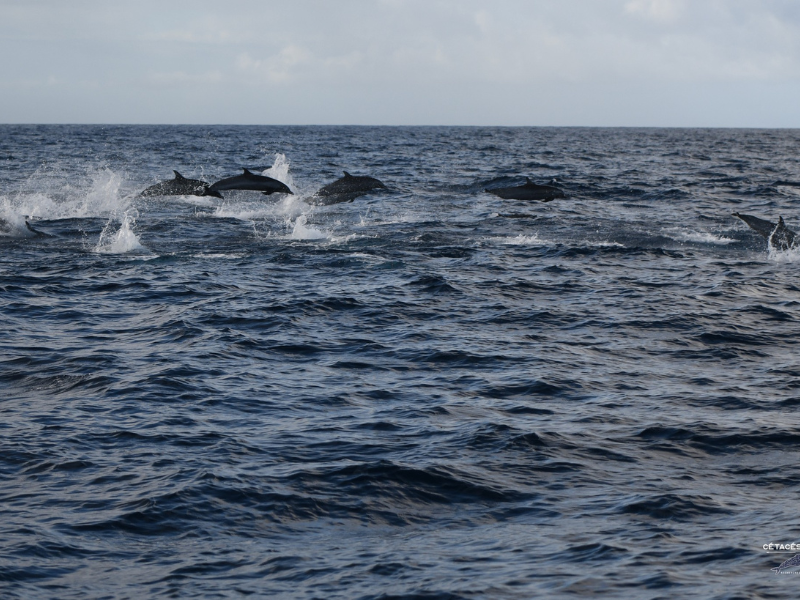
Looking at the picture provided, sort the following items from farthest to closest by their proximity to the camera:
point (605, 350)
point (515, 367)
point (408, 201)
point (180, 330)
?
point (408, 201)
point (180, 330)
point (605, 350)
point (515, 367)

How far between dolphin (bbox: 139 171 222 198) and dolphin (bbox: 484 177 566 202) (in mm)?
8224

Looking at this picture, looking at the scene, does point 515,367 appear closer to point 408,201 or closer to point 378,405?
point 378,405

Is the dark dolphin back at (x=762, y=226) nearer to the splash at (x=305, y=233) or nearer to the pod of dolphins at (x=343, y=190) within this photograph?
the pod of dolphins at (x=343, y=190)

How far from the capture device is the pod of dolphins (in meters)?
22.5

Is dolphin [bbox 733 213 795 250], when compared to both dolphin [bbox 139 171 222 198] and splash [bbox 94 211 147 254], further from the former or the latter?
splash [bbox 94 211 147 254]

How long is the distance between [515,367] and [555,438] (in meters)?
2.89

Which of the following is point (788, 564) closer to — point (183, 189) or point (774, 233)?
point (774, 233)

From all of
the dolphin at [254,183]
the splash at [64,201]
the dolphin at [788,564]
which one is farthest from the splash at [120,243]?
the dolphin at [788,564]

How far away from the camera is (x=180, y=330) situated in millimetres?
14750

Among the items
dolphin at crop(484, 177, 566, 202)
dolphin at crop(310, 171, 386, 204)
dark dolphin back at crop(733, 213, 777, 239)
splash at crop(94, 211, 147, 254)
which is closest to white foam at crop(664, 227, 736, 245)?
dark dolphin back at crop(733, 213, 777, 239)

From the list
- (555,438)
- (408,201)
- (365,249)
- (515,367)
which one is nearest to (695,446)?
(555,438)

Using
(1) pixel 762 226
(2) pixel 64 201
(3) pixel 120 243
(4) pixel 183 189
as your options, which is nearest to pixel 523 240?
(1) pixel 762 226

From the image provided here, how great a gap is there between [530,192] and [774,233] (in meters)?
7.08

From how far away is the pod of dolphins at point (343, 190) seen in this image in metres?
22.5
